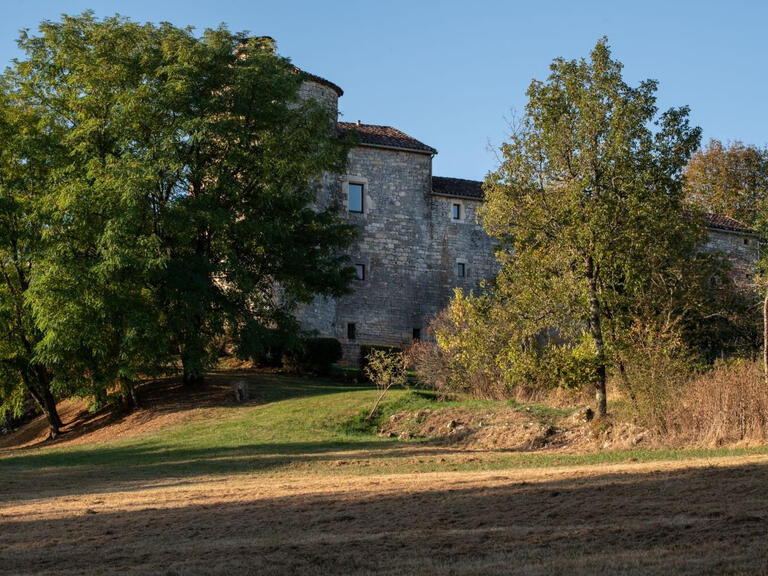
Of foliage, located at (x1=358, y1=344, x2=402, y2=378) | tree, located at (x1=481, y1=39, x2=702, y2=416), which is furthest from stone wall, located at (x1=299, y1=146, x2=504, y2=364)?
tree, located at (x1=481, y1=39, x2=702, y2=416)

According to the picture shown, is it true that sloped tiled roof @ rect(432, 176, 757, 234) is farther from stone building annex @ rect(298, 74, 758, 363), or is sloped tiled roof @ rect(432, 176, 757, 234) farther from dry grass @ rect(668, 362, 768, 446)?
dry grass @ rect(668, 362, 768, 446)

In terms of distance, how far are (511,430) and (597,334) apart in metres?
2.72

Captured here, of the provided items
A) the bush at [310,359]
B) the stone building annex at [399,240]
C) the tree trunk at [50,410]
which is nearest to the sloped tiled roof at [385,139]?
the stone building annex at [399,240]

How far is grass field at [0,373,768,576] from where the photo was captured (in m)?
7.90

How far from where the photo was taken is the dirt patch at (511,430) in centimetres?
1900

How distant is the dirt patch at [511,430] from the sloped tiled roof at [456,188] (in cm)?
2270

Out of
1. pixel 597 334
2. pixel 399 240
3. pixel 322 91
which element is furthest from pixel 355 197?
pixel 597 334

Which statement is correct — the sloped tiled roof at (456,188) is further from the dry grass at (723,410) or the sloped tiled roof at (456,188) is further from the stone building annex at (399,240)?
the dry grass at (723,410)

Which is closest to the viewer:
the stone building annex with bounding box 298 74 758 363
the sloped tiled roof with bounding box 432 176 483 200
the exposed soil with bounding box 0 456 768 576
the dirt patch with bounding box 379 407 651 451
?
the exposed soil with bounding box 0 456 768 576

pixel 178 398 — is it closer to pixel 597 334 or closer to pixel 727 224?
pixel 597 334

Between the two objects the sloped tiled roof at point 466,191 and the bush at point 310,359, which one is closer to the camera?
the bush at point 310,359

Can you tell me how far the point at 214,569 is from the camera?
7914 mm

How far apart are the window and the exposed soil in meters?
30.2

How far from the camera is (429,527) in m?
9.45
